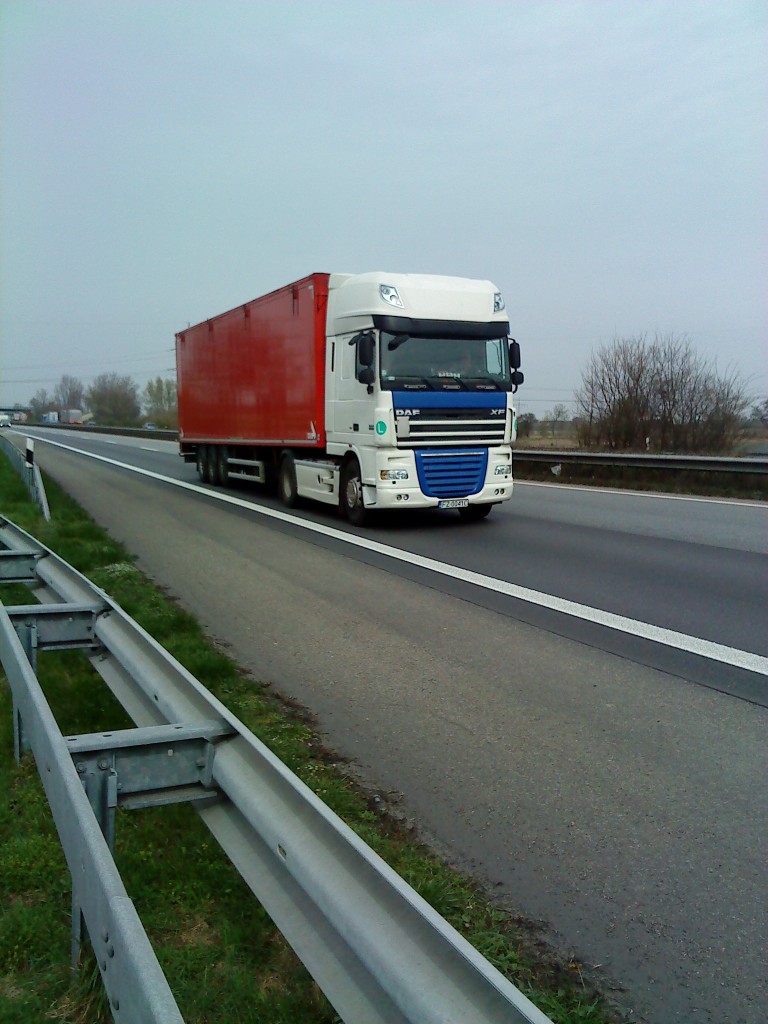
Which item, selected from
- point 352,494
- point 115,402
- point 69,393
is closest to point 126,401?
point 115,402

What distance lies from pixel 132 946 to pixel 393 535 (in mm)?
11279

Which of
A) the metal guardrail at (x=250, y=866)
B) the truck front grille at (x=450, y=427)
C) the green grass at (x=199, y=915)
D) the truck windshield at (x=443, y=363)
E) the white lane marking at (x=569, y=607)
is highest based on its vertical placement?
the truck windshield at (x=443, y=363)

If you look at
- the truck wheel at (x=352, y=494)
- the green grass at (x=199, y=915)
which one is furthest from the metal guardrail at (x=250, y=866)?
the truck wheel at (x=352, y=494)

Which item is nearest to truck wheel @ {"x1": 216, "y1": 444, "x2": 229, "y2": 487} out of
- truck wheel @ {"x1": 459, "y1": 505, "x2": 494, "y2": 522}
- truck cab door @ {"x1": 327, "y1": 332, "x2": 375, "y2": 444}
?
truck cab door @ {"x1": 327, "y1": 332, "x2": 375, "y2": 444}

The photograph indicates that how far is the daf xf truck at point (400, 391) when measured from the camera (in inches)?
513

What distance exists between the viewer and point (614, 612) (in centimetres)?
810

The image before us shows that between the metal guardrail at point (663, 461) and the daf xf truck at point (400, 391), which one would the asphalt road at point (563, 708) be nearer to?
the daf xf truck at point (400, 391)

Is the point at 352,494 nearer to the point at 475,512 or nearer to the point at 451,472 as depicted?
the point at 451,472

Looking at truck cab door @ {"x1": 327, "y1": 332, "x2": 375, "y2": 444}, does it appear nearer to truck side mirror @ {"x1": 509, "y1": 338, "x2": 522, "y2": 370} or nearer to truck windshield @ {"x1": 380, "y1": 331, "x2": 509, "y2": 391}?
truck windshield @ {"x1": 380, "y1": 331, "x2": 509, "y2": 391}

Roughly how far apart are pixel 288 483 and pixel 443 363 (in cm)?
482

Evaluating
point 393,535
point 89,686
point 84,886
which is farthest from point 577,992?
point 393,535

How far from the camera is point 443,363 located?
1330 centimetres

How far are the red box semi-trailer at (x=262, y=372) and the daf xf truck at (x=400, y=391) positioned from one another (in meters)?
0.05

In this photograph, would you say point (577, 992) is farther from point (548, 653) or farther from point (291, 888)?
point (548, 653)
